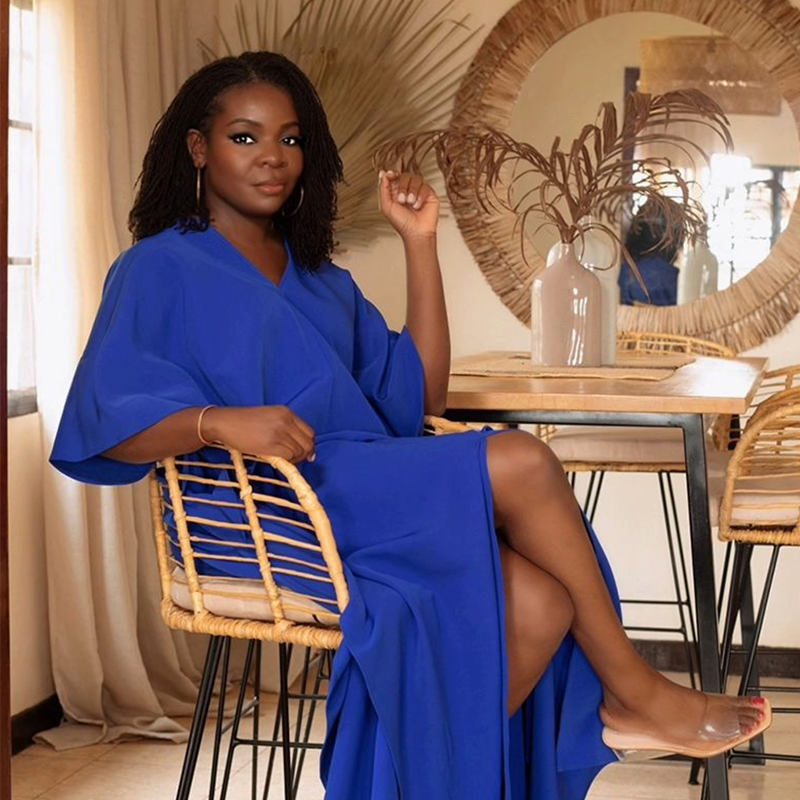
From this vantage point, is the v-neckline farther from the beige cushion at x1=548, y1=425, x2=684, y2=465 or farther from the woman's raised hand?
the beige cushion at x1=548, y1=425, x2=684, y2=465

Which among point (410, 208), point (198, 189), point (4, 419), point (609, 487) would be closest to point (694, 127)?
point (609, 487)

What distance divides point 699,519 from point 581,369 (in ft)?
1.59

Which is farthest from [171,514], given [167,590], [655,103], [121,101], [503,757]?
[121,101]

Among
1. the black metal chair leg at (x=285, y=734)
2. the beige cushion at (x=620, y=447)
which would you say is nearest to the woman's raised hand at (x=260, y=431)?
the black metal chair leg at (x=285, y=734)

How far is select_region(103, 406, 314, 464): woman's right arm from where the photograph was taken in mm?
1898

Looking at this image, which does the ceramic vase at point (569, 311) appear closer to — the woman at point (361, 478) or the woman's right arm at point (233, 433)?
the woman at point (361, 478)

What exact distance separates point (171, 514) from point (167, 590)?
113 millimetres

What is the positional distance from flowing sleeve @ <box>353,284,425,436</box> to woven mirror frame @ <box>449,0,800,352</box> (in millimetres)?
1493

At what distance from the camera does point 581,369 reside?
9.17ft

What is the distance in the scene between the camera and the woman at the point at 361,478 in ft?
6.41

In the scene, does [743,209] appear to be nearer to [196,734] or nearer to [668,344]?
[668,344]

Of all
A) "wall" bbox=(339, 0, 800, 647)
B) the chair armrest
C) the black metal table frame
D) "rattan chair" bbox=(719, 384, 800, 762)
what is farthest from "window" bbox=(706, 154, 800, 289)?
the chair armrest

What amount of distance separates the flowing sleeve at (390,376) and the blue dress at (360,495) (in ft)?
0.59

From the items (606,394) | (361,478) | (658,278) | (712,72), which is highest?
(712,72)
